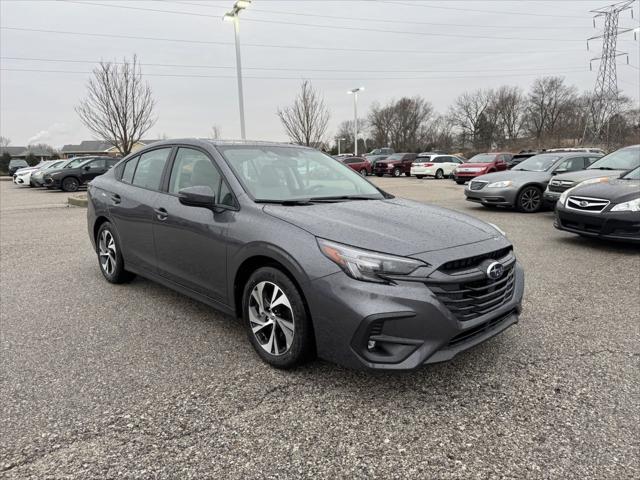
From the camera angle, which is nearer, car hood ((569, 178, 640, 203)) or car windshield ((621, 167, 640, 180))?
car hood ((569, 178, 640, 203))

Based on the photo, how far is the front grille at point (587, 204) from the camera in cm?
638

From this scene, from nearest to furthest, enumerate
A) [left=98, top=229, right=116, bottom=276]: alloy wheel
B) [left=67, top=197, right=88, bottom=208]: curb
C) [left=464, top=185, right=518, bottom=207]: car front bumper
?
[left=98, top=229, right=116, bottom=276]: alloy wheel → [left=464, top=185, right=518, bottom=207]: car front bumper → [left=67, top=197, right=88, bottom=208]: curb

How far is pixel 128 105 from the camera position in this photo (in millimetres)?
16797

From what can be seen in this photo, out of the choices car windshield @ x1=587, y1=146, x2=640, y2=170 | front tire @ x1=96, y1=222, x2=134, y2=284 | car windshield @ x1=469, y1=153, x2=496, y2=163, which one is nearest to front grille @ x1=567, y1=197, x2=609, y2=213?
car windshield @ x1=587, y1=146, x2=640, y2=170

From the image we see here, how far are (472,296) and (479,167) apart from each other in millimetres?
20464

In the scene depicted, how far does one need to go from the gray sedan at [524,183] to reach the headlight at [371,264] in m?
9.27

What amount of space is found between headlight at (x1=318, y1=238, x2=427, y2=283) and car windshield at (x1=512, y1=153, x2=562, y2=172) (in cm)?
1037

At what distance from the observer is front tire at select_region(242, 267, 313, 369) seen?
108 inches

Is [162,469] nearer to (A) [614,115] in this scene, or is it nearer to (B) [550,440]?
(B) [550,440]

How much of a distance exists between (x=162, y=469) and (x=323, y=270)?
4.26 feet

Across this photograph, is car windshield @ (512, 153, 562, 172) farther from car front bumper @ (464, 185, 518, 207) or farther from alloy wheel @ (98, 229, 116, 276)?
alloy wheel @ (98, 229, 116, 276)

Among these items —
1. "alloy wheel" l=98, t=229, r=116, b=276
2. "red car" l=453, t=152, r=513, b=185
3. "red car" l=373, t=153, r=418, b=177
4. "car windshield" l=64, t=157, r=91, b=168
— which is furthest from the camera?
"red car" l=373, t=153, r=418, b=177

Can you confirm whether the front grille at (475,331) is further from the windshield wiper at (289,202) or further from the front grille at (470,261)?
the windshield wiper at (289,202)

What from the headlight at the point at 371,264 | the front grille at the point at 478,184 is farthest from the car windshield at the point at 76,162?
the headlight at the point at 371,264
